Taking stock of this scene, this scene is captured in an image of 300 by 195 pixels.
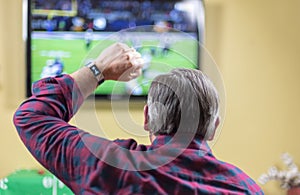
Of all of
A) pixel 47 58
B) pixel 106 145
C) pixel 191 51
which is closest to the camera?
pixel 106 145

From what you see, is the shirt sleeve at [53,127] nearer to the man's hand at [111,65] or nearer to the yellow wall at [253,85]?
the man's hand at [111,65]

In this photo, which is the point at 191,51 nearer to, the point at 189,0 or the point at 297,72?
the point at 189,0

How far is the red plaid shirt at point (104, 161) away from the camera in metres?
0.88

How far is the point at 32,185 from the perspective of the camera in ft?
9.50

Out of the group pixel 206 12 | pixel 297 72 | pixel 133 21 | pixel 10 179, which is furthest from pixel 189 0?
pixel 10 179

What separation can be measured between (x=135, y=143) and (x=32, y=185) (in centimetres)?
212

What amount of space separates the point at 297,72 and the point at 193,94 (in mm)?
2442

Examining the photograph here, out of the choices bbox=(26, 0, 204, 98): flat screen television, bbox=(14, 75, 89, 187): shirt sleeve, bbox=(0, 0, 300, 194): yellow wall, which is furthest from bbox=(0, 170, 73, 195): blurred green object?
bbox=(14, 75, 89, 187): shirt sleeve

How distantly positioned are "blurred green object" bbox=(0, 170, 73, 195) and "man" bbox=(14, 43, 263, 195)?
6.51ft

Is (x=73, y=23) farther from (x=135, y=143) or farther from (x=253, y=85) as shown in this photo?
(x=135, y=143)

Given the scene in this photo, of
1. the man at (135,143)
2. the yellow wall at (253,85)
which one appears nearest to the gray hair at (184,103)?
the man at (135,143)

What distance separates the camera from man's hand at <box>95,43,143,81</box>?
36.5 inches

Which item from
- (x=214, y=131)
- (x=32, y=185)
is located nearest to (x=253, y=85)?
(x=32, y=185)

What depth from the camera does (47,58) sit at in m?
3.01
